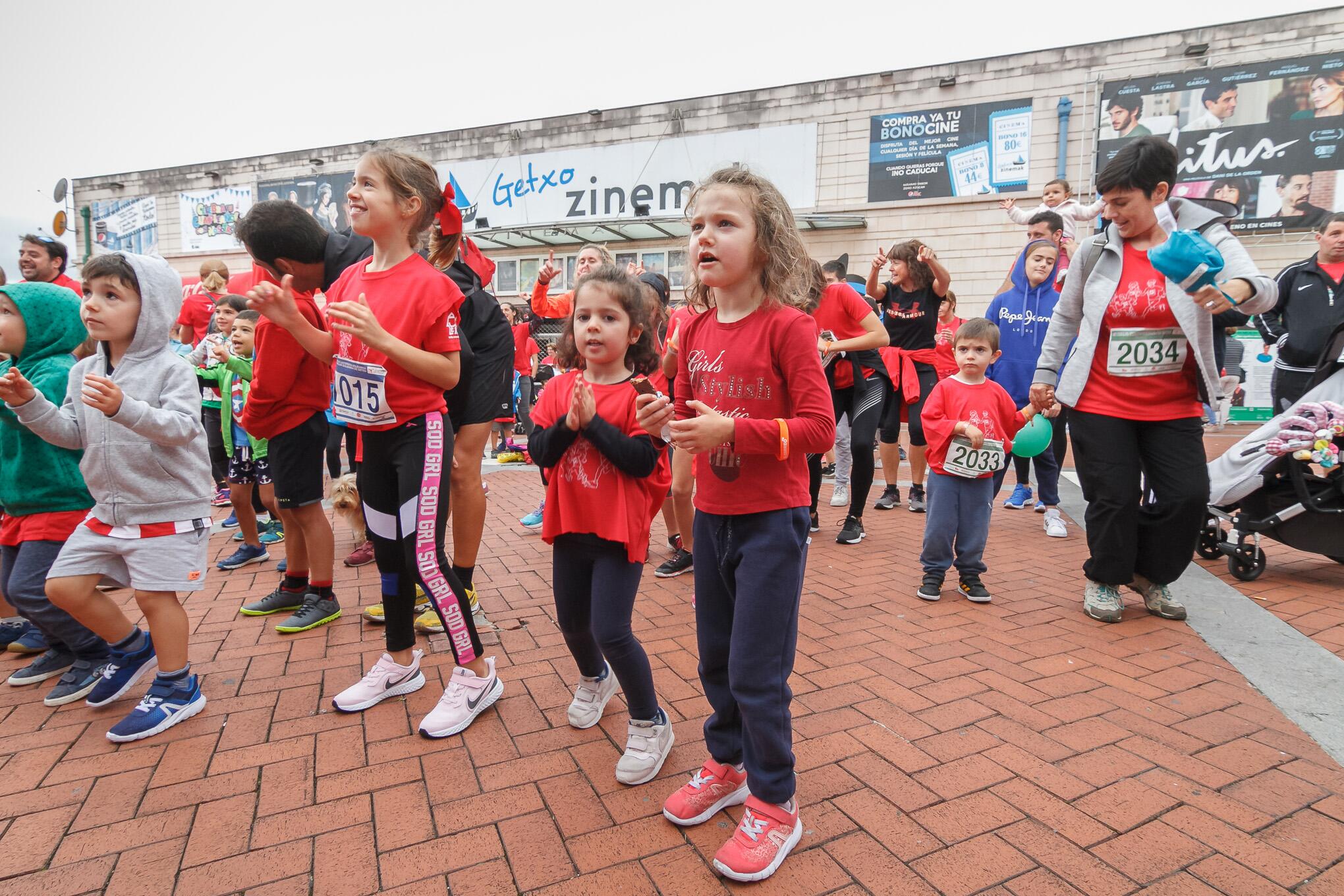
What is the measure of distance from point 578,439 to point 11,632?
3222mm

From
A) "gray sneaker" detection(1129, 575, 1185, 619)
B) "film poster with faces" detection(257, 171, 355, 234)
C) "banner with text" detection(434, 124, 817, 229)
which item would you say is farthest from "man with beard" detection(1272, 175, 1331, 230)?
"film poster with faces" detection(257, 171, 355, 234)

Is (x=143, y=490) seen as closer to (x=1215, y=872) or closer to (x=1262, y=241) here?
(x=1215, y=872)

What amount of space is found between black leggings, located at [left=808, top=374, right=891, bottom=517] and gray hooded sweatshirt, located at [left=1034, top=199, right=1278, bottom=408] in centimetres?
147

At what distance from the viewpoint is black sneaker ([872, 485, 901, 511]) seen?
6.52 metres

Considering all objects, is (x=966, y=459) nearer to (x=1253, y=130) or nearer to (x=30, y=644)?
(x=30, y=644)

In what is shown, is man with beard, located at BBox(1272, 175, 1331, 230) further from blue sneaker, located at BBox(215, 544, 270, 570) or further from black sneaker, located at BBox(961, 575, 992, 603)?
blue sneaker, located at BBox(215, 544, 270, 570)

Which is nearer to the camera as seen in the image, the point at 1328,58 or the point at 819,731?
the point at 819,731

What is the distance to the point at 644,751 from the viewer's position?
7.47 ft

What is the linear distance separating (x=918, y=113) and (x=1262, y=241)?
6893mm

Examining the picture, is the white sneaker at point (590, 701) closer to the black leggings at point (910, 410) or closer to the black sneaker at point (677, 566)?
the black sneaker at point (677, 566)

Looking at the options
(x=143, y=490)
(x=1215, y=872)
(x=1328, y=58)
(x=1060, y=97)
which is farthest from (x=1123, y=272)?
(x=1328, y=58)

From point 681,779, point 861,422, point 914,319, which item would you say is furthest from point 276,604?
point 914,319

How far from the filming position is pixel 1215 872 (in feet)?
5.94

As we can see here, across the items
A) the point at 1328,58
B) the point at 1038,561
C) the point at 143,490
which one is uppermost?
the point at 1328,58
